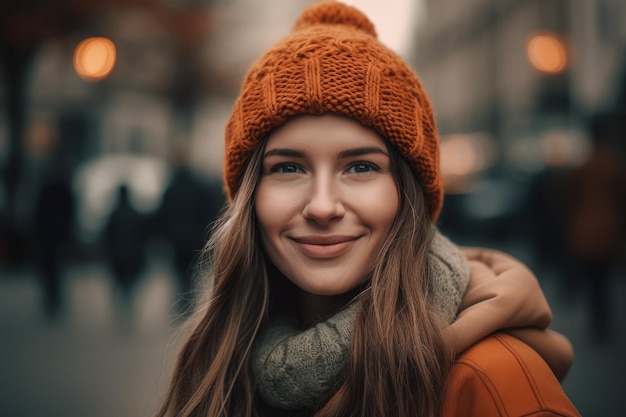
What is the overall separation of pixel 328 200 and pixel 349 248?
0.52 feet

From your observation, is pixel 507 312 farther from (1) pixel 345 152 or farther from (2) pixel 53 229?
(2) pixel 53 229

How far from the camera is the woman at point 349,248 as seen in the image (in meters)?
1.58

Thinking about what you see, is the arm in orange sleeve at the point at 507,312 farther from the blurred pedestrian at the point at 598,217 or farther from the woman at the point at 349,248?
the blurred pedestrian at the point at 598,217

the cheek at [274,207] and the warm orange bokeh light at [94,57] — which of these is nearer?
the cheek at [274,207]

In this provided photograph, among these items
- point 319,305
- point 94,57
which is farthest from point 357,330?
point 94,57

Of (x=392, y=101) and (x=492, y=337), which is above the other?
(x=392, y=101)

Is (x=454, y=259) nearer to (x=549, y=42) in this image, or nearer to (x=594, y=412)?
(x=594, y=412)

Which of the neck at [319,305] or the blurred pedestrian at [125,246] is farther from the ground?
the neck at [319,305]

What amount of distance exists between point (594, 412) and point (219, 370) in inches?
124

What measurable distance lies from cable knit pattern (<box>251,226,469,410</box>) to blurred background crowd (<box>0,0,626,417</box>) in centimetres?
436

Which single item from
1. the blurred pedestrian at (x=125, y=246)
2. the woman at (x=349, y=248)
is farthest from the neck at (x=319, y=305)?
the blurred pedestrian at (x=125, y=246)

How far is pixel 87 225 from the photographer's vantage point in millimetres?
8883

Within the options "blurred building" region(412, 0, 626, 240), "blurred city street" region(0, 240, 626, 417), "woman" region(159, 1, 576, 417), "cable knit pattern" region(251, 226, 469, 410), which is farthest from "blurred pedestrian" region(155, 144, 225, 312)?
"cable knit pattern" region(251, 226, 469, 410)

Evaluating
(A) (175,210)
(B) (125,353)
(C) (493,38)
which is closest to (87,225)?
(A) (175,210)
